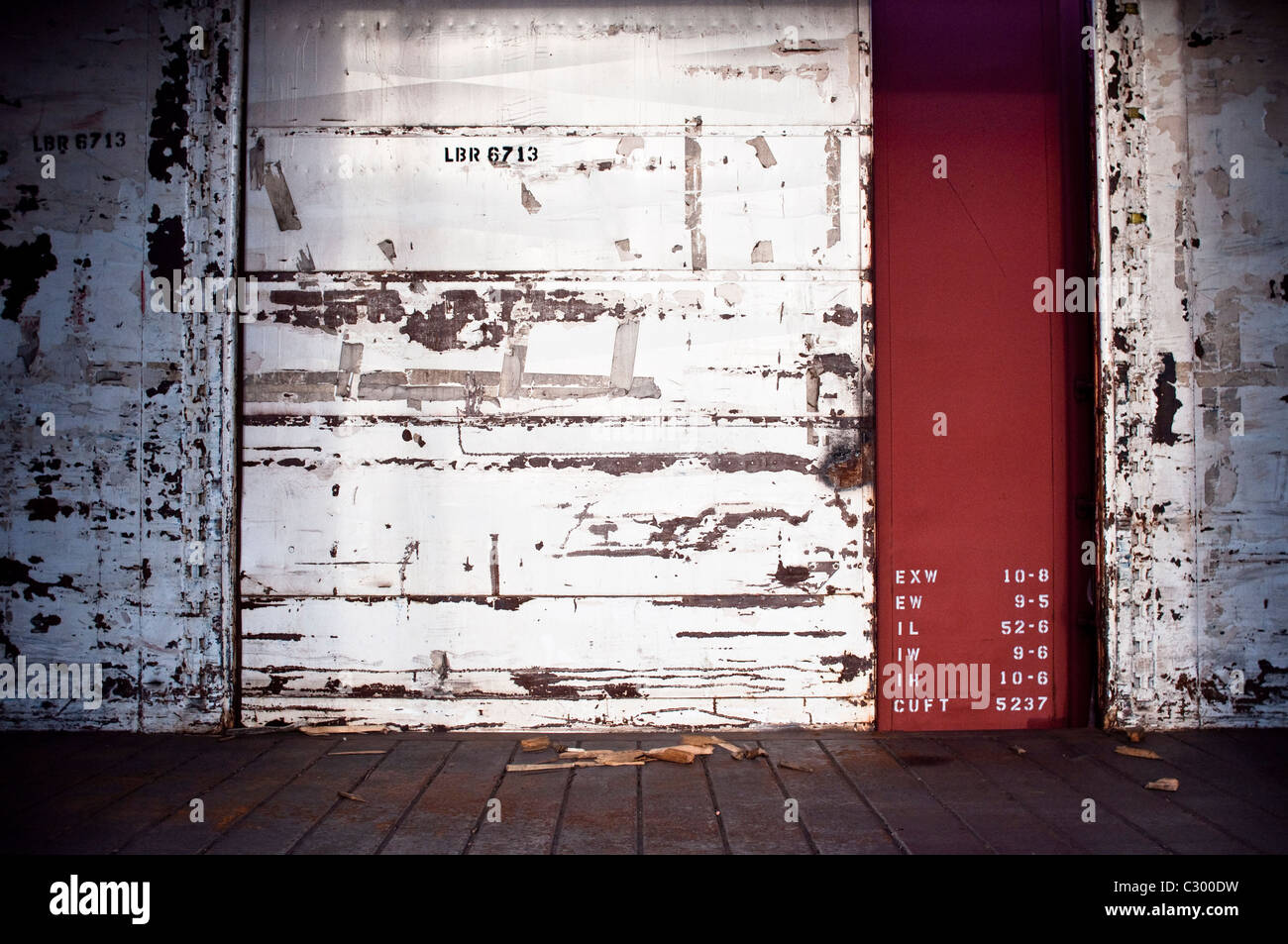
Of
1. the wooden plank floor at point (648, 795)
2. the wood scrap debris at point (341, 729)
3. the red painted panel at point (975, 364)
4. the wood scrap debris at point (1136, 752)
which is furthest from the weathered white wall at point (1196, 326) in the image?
the wood scrap debris at point (341, 729)

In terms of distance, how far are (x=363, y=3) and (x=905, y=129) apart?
2.35 meters

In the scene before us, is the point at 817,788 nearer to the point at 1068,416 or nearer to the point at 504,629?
the point at 504,629

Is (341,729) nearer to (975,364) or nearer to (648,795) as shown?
(648,795)

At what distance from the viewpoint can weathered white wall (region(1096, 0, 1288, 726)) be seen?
10.7 feet

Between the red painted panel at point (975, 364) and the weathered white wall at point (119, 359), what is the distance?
275 cm

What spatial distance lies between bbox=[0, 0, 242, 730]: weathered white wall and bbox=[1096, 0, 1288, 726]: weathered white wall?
367 cm

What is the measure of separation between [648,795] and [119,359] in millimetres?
2752

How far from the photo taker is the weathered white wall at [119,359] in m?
3.23

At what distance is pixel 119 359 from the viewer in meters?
3.27

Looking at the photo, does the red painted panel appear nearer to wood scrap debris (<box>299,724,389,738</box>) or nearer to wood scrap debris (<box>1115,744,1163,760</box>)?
wood scrap debris (<box>1115,744,1163,760</box>)

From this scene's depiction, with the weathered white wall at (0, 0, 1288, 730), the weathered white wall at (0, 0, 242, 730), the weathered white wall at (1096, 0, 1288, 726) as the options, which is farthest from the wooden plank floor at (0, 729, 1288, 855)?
the weathered white wall at (1096, 0, 1288, 726)

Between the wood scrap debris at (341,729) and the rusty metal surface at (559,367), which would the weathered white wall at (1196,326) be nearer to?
the rusty metal surface at (559,367)

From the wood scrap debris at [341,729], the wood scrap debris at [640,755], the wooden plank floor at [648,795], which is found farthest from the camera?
the wood scrap debris at [341,729]

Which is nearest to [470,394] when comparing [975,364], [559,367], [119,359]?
[559,367]
